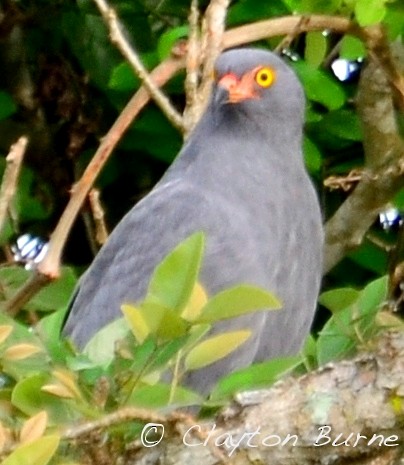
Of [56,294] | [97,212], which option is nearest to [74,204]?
[97,212]

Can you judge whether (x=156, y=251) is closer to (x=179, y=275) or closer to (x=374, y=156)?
(x=374, y=156)

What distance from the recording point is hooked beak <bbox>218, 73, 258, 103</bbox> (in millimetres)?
3105

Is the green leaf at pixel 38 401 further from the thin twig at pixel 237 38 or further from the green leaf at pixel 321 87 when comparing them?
the green leaf at pixel 321 87

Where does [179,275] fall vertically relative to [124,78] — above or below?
above

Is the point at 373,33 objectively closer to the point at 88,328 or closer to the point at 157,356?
the point at 88,328

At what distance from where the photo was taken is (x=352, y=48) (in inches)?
114

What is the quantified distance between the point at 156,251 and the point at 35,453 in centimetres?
140

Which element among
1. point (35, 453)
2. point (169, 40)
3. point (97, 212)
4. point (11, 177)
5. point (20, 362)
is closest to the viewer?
point (35, 453)

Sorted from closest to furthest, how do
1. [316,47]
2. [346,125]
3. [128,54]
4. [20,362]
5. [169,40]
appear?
[20,362], [128,54], [169,40], [316,47], [346,125]

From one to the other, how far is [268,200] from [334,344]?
3.11ft

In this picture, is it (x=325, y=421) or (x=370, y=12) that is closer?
(x=325, y=421)

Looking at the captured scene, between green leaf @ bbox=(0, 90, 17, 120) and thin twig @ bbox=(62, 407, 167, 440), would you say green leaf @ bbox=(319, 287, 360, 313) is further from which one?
green leaf @ bbox=(0, 90, 17, 120)

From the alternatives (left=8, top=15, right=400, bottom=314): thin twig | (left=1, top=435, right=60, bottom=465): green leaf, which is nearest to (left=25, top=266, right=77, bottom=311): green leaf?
(left=8, top=15, right=400, bottom=314): thin twig

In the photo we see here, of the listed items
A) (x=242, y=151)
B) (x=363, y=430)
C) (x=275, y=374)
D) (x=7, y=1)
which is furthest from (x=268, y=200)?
(x=363, y=430)
